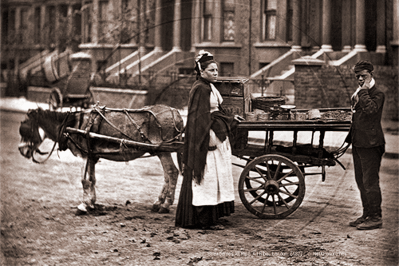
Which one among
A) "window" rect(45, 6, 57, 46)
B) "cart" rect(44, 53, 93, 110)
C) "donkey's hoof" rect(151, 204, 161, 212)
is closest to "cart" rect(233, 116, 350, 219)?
"donkey's hoof" rect(151, 204, 161, 212)

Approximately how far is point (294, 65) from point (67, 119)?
3.38 metres

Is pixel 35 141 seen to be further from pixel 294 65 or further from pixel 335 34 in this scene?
A: pixel 335 34

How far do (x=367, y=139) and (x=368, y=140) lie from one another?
0.05 ft

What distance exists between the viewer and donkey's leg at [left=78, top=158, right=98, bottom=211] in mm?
8391

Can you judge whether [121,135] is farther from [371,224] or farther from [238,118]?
[371,224]

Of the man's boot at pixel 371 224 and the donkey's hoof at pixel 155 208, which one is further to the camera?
the donkey's hoof at pixel 155 208

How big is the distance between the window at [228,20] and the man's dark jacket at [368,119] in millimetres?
2386

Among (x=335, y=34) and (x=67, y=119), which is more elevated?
(x=335, y=34)

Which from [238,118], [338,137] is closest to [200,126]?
[238,118]

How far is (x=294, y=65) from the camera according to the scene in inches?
351

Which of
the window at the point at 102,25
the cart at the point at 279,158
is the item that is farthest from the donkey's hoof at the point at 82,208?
the window at the point at 102,25

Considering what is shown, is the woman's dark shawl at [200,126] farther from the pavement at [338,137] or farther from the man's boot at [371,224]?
the pavement at [338,137]

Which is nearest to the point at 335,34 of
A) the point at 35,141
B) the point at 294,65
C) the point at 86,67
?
the point at 294,65

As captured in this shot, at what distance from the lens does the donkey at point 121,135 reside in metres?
8.45
